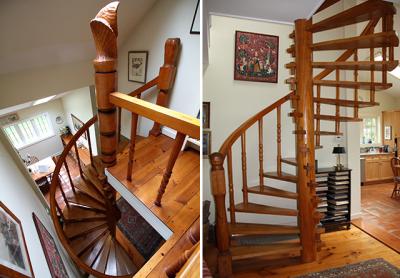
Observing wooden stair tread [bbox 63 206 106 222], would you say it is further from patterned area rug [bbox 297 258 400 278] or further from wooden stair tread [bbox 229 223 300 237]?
patterned area rug [bbox 297 258 400 278]

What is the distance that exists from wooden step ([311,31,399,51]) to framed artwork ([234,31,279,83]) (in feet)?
0.96

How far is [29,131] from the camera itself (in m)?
0.43

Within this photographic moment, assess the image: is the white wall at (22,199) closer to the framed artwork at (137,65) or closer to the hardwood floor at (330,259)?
the framed artwork at (137,65)

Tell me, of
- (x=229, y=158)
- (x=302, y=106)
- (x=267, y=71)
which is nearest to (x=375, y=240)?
(x=302, y=106)

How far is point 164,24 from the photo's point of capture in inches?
19.9

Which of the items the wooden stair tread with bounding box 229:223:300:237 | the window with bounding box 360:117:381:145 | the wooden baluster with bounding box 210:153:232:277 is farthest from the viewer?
the window with bounding box 360:117:381:145

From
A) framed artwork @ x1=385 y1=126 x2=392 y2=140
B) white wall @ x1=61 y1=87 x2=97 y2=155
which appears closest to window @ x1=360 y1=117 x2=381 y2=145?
framed artwork @ x1=385 y1=126 x2=392 y2=140

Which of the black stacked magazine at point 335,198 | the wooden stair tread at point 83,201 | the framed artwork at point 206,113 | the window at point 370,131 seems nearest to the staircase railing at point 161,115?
the wooden stair tread at point 83,201

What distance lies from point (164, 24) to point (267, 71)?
1451 mm

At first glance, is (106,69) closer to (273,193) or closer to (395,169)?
(273,193)

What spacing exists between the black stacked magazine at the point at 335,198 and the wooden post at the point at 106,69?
199cm

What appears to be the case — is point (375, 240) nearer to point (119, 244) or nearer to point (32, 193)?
point (119, 244)

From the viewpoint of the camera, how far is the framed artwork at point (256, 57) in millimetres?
1571

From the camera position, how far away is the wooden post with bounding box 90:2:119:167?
440 mm
